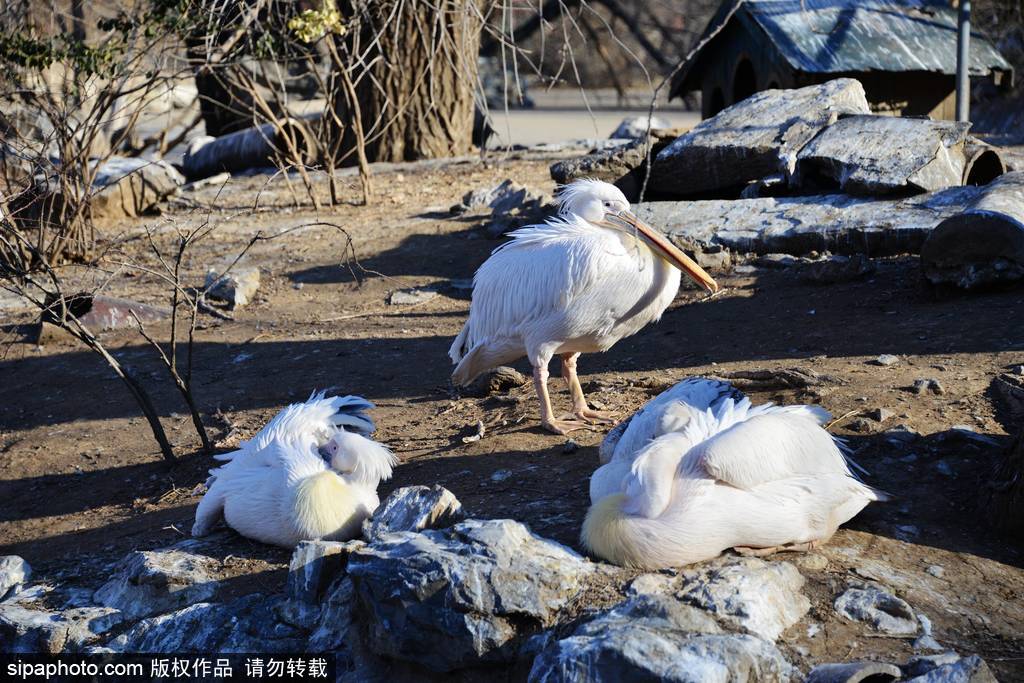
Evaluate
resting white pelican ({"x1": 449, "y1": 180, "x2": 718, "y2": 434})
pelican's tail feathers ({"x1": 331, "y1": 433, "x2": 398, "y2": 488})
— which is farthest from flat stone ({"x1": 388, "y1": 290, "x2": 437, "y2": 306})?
pelican's tail feathers ({"x1": 331, "y1": 433, "x2": 398, "y2": 488})

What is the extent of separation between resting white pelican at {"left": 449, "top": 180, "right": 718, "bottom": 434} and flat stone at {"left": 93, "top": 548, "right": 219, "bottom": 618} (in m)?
1.52

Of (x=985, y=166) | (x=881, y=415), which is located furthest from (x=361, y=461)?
(x=985, y=166)

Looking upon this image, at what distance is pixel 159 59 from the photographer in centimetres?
733

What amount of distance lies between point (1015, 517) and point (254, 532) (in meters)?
2.38

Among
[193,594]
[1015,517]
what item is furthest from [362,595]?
[1015,517]

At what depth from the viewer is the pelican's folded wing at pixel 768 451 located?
3064 mm

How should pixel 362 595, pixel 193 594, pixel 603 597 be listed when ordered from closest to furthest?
pixel 603 597, pixel 362 595, pixel 193 594

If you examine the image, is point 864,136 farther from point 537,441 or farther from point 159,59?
point 159,59

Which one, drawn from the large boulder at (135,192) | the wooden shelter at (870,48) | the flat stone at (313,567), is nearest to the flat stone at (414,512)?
the flat stone at (313,567)

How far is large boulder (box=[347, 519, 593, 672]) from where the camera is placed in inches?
115

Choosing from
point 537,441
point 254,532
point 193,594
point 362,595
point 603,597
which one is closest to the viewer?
point 603,597

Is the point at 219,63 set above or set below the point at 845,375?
above

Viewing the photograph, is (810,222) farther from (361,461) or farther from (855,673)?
(855,673)

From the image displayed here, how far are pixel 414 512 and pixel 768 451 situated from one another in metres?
1.09
